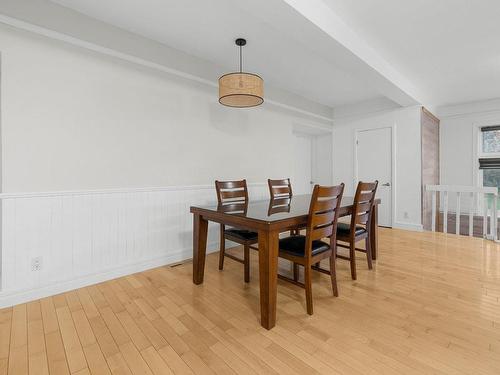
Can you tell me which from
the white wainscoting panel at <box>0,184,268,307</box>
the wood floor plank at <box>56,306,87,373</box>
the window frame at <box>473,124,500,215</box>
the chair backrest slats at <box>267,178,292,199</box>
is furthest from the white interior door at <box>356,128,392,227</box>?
the wood floor plank at <box>56,306,87,373</box>

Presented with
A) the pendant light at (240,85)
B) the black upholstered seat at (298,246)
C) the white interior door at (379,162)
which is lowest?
the black upholstered seat at (298,246)

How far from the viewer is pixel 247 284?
7.79ft

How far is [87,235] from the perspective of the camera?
2379mm

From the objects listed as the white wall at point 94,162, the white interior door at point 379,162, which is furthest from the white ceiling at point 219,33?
the white interior door at point 379,162

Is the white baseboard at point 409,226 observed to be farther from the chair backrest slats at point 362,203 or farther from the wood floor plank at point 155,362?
the wood floor plank at point 155,362

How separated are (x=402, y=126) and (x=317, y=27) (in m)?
3.27

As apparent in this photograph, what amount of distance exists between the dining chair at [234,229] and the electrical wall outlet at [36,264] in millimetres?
1524

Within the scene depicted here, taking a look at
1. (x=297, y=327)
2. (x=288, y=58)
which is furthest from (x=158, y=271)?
(x=288, y=58)

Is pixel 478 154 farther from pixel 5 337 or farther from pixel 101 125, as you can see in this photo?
pixel 5 337

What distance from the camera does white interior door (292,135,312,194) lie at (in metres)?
5.41

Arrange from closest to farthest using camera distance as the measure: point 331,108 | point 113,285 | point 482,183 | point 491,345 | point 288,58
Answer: point 491,345 → point 113,285 → point 288,58 → point 482,183 → point 331,108

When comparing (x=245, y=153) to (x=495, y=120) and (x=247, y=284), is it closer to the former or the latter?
(x=247, y=284)

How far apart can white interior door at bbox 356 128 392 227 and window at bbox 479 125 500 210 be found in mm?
1978

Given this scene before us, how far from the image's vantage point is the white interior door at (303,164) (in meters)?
5.41
